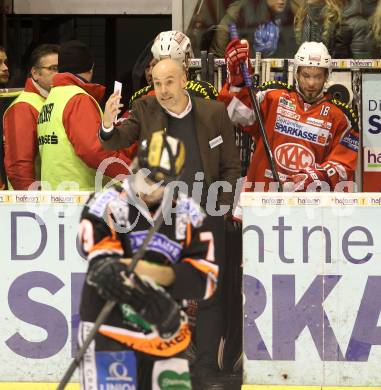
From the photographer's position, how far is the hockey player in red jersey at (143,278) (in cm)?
602

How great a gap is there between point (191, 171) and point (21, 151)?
136 centimetres

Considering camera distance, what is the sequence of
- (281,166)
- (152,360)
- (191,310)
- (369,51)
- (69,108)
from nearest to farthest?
(152,360) → (191,310) → (69,108) → (281,166) → (369,51)

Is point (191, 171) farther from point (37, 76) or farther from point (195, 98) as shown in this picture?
point (37, 76)

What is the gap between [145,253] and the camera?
241 inches

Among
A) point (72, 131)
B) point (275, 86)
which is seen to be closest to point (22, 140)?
point (72, 131)

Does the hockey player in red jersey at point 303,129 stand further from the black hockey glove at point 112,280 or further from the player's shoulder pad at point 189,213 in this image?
the black hockey glove at point 112,280

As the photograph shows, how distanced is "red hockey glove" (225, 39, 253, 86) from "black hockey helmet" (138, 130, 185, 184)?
319 centimetres

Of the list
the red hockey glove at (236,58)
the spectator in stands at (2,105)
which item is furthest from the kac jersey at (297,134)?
the spectator in stands at (2,105)

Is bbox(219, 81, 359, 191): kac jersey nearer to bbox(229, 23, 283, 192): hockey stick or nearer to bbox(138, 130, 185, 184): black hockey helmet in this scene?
bbox(229, 23, 283, 192): hockey stick

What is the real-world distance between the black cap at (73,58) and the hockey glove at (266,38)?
291 centimetres

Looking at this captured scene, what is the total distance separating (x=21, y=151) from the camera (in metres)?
9.09

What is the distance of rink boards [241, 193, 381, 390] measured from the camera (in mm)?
8203

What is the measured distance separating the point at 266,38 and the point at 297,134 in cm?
234

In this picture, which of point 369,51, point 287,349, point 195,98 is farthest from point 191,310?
point 369,51
